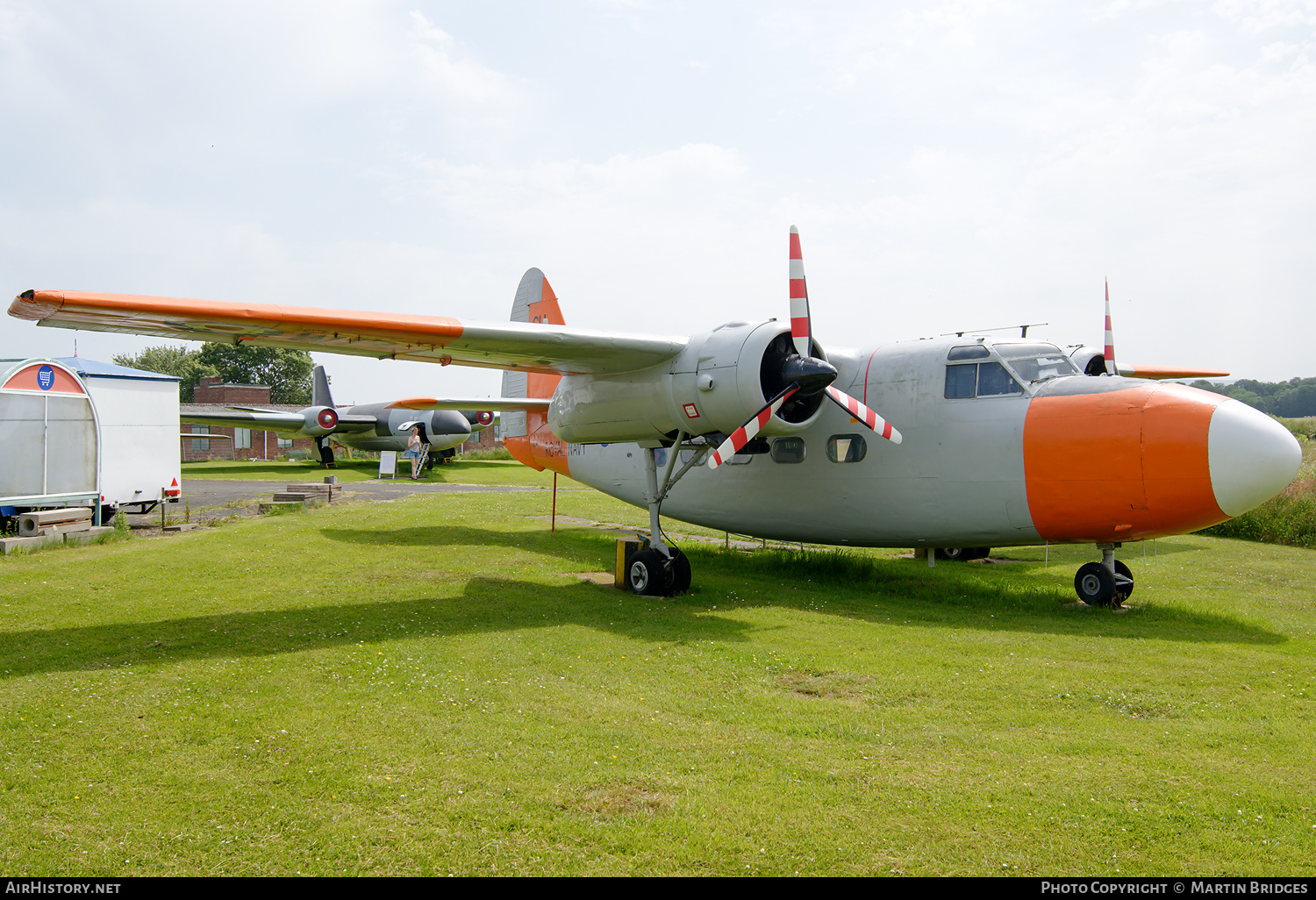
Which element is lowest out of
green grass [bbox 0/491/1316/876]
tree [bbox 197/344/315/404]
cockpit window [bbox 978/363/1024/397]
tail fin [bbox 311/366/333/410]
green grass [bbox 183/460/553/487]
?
green grass [bbox 183/460/553/487]

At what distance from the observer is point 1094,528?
9.09 m

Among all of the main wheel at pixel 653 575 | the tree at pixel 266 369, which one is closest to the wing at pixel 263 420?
the main wheel at pixel 653 575

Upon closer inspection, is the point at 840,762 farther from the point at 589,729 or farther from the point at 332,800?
the point at 332,800

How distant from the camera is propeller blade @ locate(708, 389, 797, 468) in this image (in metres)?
9.09

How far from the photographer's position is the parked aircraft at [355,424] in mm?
37281

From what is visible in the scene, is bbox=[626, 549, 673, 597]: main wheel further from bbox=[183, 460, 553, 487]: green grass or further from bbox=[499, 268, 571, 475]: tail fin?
bbox=[183, 460, 553, 487]: green grass

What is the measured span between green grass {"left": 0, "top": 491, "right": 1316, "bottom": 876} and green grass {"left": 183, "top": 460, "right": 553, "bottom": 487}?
23769 millimetres

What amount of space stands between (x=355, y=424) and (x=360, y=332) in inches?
1391

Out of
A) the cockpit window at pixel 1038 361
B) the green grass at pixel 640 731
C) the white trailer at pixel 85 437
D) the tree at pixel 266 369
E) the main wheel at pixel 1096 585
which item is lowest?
the green grass at pixel 640 731

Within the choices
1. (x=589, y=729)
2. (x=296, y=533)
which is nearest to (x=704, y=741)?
(x=589, y=729)

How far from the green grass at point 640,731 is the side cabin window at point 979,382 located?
2711mm

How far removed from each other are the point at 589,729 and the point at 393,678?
2.06 meters

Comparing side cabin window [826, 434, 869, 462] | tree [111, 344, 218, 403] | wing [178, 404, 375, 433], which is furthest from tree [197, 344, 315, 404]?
side cabin window [826, 434, 869, 462]

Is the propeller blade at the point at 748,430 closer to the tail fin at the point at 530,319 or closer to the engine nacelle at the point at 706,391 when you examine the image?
the engine nacelle at the point at 706,391
